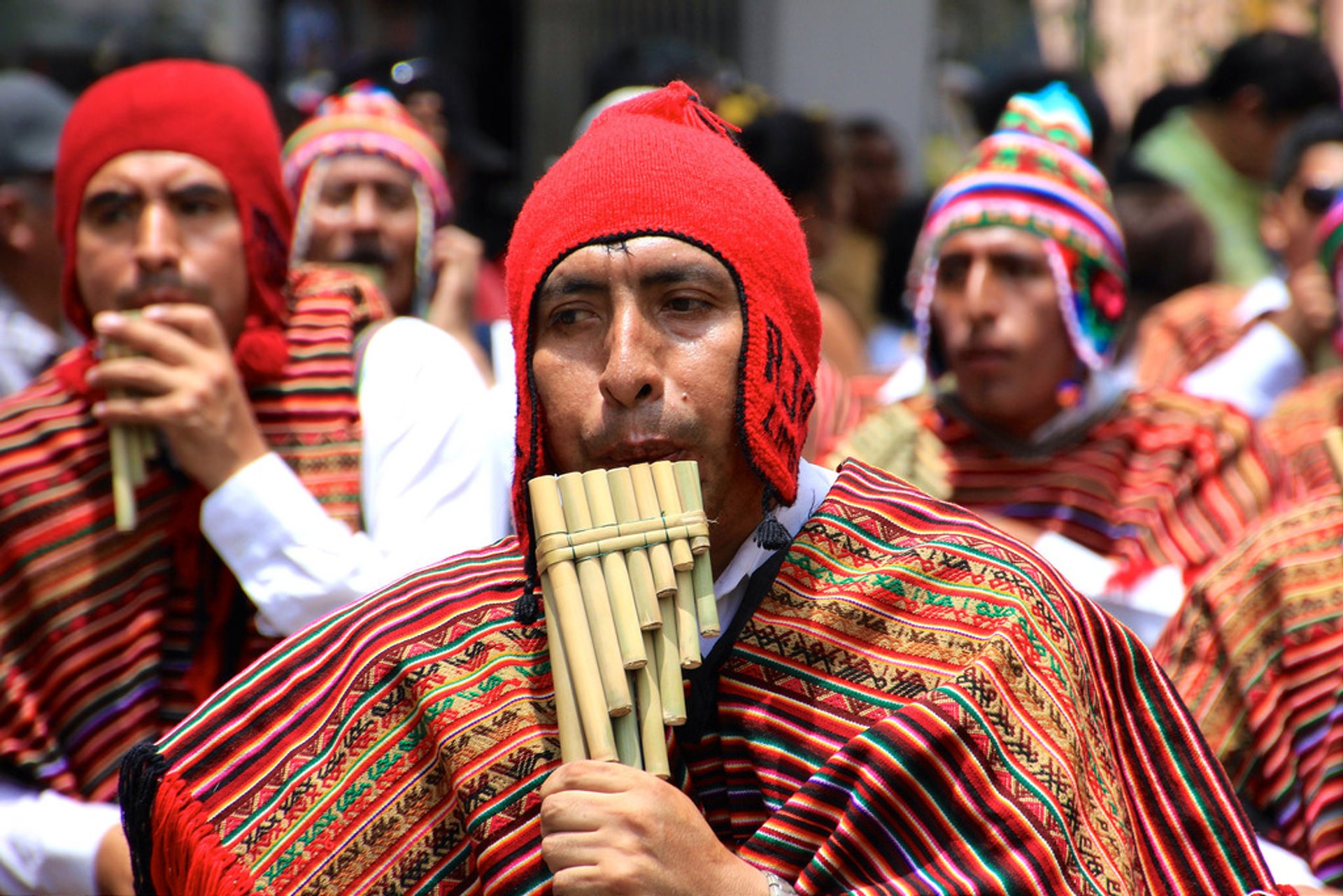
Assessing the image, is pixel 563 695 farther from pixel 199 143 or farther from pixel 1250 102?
pixel 1250 102

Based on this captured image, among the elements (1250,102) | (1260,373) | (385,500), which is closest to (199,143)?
(385,500)

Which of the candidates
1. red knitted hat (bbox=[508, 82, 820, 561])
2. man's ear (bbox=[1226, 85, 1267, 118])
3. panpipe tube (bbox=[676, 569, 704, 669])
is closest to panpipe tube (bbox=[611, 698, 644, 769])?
panpipe tube (bbox=[676, 569, 704, 669])

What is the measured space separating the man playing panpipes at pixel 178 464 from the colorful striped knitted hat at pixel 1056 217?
5.11 ft

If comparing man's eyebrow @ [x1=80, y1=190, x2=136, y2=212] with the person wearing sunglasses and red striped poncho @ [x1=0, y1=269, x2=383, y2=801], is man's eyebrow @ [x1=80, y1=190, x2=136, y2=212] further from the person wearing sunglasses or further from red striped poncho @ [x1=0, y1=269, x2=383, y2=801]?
the person wearing sunglasses

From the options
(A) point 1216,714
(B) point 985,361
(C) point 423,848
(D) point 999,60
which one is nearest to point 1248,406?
(B) point 985,361

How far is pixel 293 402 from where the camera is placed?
3662mm

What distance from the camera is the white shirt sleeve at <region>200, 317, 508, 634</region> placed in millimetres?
3373

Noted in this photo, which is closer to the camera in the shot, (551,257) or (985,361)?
(551,257)

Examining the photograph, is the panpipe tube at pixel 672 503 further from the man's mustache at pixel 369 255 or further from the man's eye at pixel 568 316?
the man's mustache at pixel 369 255

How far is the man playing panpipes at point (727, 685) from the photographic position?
2.46m

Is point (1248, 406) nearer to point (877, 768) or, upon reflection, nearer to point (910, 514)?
point (910, 514)

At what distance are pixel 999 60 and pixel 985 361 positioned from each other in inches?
244

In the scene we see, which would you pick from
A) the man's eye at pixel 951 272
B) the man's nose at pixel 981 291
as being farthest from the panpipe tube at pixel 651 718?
the man's eye at pixel 951 272

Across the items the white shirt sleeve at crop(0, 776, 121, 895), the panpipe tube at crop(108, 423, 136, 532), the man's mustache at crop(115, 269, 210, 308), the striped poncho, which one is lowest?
the white shirt sleeve at crop(0, 776, 121, 895)
